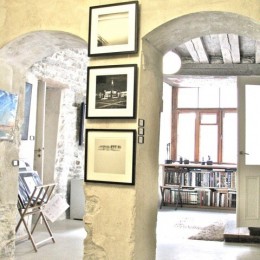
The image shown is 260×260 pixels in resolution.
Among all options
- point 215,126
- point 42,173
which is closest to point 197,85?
point 215,126

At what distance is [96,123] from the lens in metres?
3.28

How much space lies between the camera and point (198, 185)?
8.58 meters

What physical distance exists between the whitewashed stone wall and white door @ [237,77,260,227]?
2890mm

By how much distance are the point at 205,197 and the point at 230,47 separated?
3.78m

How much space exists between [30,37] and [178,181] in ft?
19.2

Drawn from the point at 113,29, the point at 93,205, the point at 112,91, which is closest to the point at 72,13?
the point at 113,29

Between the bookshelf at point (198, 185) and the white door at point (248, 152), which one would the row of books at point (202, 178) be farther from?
the white door at point (248, 152)

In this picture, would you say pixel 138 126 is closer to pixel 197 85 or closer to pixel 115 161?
pixel 115 161

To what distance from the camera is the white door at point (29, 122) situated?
17.8ft

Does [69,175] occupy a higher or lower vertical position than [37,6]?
lower

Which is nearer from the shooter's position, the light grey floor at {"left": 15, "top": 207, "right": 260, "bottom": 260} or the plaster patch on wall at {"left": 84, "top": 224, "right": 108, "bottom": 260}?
the plaster patch on wall at {"left": 84, "top": 224, "right": 108, "bottom": 260}

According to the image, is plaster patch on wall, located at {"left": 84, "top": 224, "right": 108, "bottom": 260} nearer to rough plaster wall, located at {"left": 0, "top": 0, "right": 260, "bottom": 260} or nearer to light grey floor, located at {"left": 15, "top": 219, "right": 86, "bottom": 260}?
rough plaster wall, located at {"left": 0, "top": 0, "right": 260, "bottom": 260}

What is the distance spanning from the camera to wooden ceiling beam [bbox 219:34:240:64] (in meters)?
5.49

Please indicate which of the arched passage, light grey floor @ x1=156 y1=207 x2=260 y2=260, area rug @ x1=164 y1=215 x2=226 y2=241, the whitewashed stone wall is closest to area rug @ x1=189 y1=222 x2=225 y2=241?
area rug @ x1=164 y1=215 x2=226 y2=241
